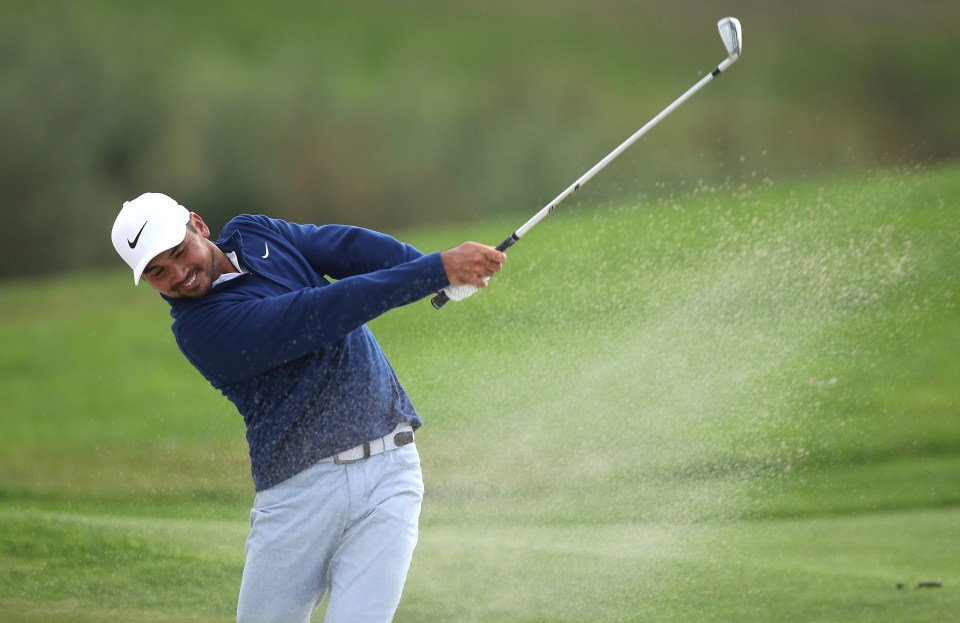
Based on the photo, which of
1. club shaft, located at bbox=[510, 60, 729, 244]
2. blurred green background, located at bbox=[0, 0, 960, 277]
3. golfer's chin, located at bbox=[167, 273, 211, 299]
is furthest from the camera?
blurred green background, located at bbox=[0, 0, 960, 277]

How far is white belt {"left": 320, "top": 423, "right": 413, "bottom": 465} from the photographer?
9.46 feet

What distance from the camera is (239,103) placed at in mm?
14898

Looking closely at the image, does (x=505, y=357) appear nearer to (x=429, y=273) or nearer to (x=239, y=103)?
(x=429, y=273)

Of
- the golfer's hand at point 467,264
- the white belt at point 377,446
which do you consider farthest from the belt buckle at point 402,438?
the golfer's hand at point 467,264

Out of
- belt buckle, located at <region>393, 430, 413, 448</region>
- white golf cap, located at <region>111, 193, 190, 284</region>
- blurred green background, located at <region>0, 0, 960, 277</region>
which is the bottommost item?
belt buckle, located at <region>393, 430, 413, 448</region>

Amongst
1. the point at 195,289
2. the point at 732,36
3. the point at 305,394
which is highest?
the point at 732,36

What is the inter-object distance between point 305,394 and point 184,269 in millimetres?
381

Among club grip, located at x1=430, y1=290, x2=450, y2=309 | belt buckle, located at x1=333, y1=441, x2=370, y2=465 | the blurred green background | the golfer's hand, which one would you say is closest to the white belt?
belt buckle, located at x1=333, y1=441, x2=370, y2=465

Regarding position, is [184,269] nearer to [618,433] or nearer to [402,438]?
[402,438]

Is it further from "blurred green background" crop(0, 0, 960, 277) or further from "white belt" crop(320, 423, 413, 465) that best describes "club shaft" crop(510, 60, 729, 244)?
"blurred green background" crop(0, 0, 960, 277)

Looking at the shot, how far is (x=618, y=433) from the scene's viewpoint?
22.6ft

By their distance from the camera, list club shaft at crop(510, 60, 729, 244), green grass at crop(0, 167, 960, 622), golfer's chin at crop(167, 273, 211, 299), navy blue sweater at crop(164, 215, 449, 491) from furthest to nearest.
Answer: green grass at crop(0, 167, 960, 622) < club shaft at crop(510, 60, 729, 244) < golfer's chin at crop(167, 273, 211, 299) < navy blue sweater at crop(164, 215, 449, 491)

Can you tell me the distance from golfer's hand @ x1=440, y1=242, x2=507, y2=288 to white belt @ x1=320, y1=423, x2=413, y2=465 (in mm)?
403

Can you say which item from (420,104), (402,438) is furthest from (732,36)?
(420,104)
